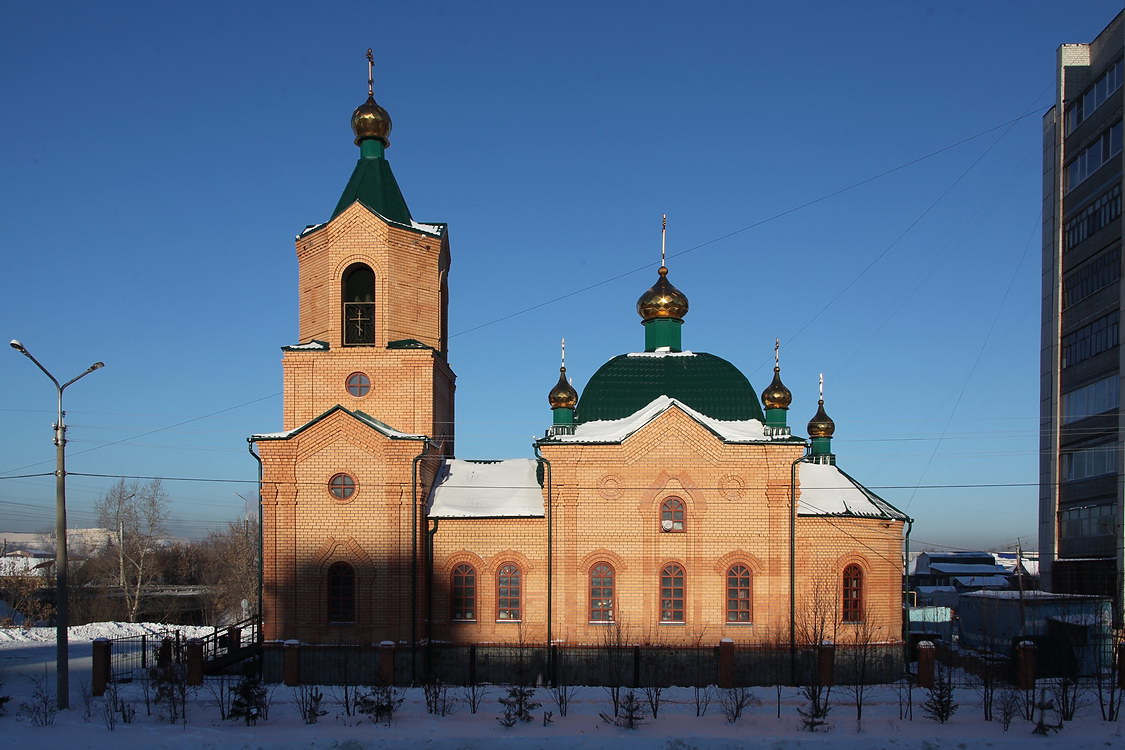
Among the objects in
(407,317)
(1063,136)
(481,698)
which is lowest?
(481,698)

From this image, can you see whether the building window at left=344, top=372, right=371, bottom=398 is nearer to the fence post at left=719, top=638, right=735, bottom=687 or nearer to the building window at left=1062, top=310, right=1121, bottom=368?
the fence post at left=719, top=638, right=735, bottom=687

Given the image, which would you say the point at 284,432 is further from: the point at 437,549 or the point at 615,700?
the point at 615,700

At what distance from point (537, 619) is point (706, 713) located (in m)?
6.16

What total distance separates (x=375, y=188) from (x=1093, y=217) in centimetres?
2484

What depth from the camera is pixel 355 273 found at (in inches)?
933

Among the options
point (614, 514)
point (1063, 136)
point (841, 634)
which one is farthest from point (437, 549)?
point (1063, 136)

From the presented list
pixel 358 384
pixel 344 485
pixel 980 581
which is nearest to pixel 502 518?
pixel 344 485

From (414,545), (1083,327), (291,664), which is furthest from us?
(1083,327)

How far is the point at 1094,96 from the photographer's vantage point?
33.9m

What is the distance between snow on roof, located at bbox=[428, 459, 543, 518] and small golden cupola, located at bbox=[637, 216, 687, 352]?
4.70m

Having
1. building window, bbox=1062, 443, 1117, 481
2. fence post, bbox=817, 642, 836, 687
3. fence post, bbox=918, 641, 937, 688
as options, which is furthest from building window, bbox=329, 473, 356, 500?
building window, bbox=1062, 443, 1117, 481

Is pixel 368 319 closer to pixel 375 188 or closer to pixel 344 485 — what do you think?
pixel 375 188

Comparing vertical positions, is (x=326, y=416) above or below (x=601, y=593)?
above

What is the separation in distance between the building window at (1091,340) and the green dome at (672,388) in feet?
50.5
